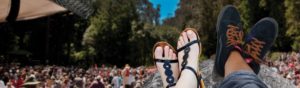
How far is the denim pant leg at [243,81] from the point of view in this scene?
2.17 meters

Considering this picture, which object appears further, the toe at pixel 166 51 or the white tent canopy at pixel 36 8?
the toe at pixel 166 51

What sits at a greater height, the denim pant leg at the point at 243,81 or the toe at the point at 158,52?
the denim pant leg at the point at 243,81

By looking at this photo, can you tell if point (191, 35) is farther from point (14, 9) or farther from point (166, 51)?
point (14, 9)

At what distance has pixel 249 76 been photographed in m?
2.29

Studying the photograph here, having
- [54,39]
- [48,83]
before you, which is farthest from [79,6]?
[54,39]

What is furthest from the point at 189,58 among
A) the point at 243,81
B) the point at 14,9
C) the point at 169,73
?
the point at 14,9

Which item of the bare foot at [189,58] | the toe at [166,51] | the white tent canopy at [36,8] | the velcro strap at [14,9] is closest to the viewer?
the velcro strap at [14,9]

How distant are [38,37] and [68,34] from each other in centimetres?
240

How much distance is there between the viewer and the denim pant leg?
217 centimetres

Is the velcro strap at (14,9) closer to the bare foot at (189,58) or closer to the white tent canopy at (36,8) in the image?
the white tent canopy at (36,8)

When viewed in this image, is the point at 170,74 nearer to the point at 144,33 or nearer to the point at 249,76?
the point at 249,76

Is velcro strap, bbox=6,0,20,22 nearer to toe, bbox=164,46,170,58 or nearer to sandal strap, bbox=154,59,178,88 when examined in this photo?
sandal strap, bbox=154,59,178,88

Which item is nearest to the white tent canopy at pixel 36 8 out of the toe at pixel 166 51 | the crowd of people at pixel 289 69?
the toe at pixel 166 51

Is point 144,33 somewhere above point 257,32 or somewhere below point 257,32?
below
